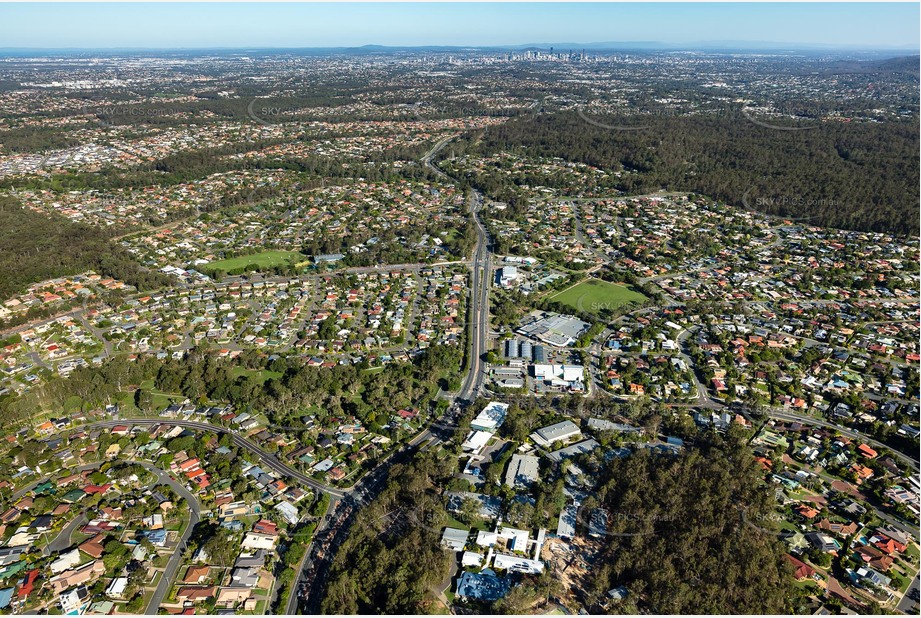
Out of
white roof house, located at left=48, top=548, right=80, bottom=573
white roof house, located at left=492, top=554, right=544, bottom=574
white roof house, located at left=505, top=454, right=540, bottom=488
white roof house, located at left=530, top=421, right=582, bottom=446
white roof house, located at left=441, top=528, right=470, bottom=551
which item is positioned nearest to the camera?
white roof house, located at left=48, top=548, right=80, bottom=573

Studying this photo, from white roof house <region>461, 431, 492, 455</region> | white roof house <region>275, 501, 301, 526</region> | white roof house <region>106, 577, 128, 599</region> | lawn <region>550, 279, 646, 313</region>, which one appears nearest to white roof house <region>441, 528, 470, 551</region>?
white roof house <region>461, 431, 492, 455</region>

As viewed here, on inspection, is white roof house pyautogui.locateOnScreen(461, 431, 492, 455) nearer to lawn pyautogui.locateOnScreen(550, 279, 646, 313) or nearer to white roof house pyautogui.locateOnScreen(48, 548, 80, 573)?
white roof house pyautogui.locateOnScreen(48, 548, 80, 573)

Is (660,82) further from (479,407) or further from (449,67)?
(479,407)

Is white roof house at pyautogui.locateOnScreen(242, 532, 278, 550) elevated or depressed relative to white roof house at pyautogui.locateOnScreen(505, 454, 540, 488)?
depressed

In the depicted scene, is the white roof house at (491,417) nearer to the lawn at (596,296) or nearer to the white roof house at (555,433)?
the white roof house at (555,433)

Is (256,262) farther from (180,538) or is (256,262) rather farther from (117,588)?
(117,588)

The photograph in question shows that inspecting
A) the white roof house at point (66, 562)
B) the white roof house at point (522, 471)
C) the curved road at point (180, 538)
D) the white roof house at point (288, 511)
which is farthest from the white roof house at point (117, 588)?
the white roof house at point (522, 471)

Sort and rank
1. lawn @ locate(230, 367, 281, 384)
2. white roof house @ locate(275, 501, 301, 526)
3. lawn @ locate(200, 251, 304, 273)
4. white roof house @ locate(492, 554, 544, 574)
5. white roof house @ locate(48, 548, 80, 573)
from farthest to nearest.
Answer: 1. lawn @ locate(200, 251, 304, 273)
2. lawn @ locate(230, 367, 281, 384)
3. white roof house @ locate(275, 501, 301, 526)
4. white roof house @ locate(492, 554, 544, 574)
5. white roof house @ locate(48, 548, 80, 573)
